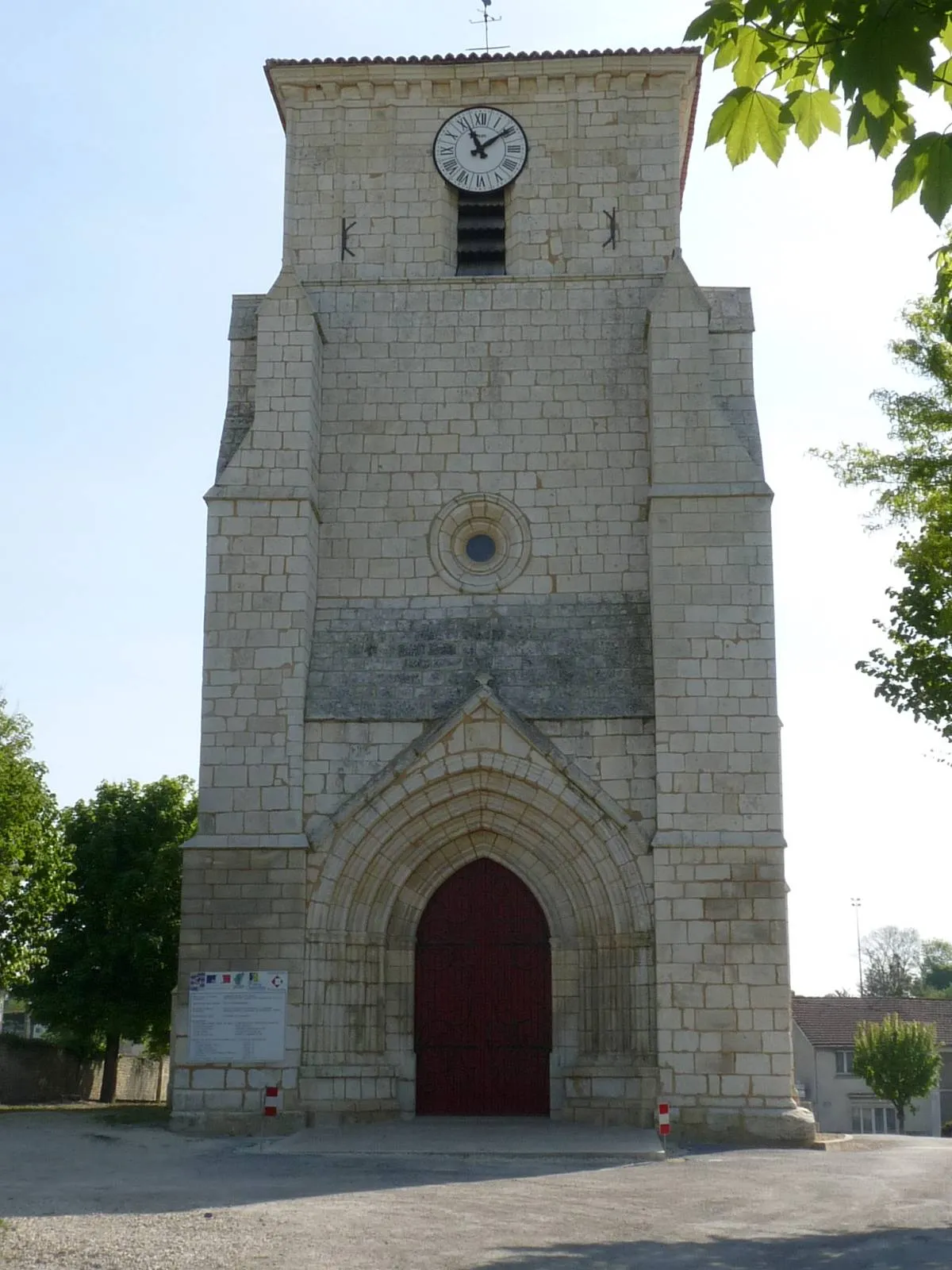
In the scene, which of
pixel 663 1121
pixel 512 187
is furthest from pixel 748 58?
pixel 512 187

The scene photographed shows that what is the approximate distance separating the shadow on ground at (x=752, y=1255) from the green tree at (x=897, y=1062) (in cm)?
2784

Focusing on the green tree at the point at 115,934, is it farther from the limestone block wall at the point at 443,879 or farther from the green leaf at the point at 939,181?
the green leaf at the point at 939,181

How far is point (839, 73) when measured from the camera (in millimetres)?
3689

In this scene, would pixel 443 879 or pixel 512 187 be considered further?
pixel 512 187

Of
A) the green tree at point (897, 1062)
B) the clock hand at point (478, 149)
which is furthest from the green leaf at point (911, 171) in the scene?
the green tree at point (897, 1062)

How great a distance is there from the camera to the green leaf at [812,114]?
4203 mm

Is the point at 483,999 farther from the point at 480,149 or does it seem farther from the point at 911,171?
the point at 911,171

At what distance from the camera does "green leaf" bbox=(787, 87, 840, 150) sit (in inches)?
165

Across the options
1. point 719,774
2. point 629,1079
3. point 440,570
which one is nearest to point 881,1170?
point 629,1079

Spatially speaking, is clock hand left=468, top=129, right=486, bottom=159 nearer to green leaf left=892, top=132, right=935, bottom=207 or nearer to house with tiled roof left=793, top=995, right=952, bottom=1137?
green leaf left=892, top=132, right=935, bottom=207

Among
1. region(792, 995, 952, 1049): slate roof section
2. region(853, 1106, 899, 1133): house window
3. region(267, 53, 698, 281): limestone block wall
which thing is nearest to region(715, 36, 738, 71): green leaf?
region(267, 53, 698, 281): limestone block wall

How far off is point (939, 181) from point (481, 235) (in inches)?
516

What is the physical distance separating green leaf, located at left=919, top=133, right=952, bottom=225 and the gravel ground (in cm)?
504

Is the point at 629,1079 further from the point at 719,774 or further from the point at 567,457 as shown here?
the point at 567,457
